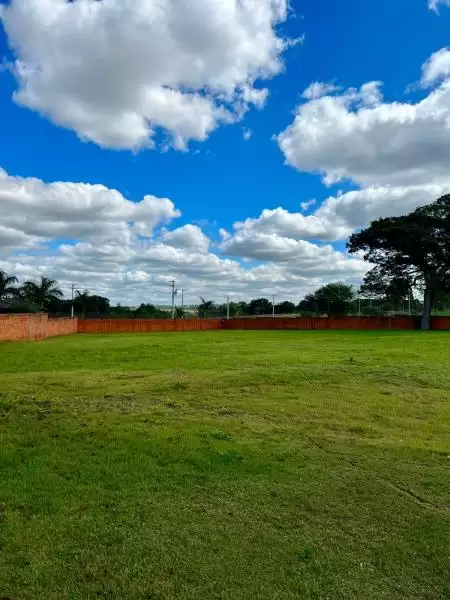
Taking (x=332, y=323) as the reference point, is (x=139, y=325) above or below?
below

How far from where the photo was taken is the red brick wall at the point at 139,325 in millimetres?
45316

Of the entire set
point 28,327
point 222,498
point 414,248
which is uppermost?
point 414,248

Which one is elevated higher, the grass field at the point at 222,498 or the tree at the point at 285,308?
the tree at the point at 285,308

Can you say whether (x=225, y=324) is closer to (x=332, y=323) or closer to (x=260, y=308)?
(x=332, y=323)

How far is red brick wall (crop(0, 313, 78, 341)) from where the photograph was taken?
27.1 m

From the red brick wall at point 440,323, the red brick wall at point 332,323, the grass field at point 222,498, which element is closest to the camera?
the grass field at point 222,498

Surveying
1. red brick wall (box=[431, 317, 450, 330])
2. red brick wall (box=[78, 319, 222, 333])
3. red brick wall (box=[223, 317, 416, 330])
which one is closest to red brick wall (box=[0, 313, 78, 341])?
red brick wall (box=[78, 319, 222, 333])

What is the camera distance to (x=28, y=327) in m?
29.9

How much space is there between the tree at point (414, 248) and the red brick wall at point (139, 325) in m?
18.5

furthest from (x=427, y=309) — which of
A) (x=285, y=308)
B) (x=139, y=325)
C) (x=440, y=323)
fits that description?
(x=285, y=308)

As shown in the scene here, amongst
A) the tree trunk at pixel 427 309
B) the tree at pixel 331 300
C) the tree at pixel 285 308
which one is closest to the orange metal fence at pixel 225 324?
the tree trunk at pixel 427 309

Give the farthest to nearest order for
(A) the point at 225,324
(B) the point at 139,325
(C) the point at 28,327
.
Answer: (A) the point at 225,324
(B) the point at 139,325
(C) the point at 28,327

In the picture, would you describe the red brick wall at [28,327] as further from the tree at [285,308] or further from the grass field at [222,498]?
the tree at [285,308]

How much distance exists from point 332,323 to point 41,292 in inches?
1280
